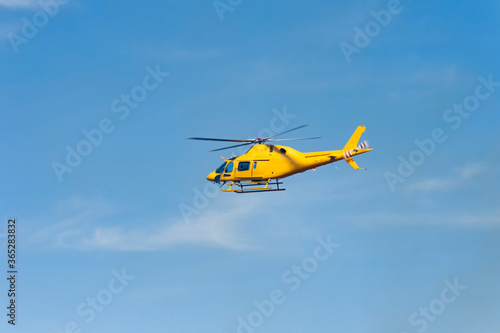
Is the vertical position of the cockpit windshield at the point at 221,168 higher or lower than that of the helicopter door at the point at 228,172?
higher

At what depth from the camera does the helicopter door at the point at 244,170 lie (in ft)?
273

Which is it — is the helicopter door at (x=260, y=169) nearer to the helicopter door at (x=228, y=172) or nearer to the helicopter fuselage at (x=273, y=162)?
the helicopter fuselage at (x=273, y=162)

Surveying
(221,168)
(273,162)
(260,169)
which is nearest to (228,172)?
(221,168)

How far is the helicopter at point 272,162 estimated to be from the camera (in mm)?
81688

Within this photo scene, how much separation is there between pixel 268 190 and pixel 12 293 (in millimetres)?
18955

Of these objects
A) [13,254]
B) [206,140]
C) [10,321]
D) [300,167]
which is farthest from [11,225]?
[300,167]

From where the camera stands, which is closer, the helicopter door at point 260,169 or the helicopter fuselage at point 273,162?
the helicopter fuselage at point 273,162

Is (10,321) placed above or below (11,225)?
below

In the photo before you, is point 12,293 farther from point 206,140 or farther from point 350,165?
point 350,165

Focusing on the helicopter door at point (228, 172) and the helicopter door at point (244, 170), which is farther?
the helicopter door at point (228, 172)

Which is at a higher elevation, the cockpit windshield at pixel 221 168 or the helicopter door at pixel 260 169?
the cockpit windshield at pixel 221 168

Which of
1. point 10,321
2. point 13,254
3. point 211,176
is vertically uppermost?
point 211,176

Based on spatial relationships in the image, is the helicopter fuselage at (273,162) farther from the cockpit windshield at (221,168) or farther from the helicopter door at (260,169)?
the cockpit windshield at (221,168)

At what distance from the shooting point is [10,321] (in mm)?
77188
